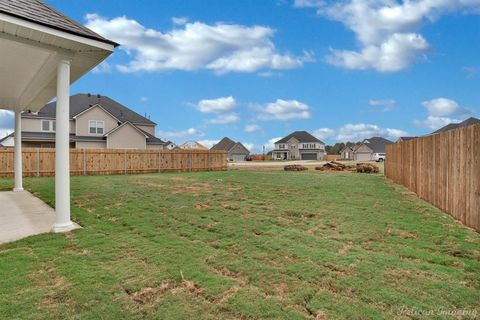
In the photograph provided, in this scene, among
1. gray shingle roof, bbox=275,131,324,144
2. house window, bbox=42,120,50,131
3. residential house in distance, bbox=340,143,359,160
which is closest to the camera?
house window, bbox=42,120,50,131

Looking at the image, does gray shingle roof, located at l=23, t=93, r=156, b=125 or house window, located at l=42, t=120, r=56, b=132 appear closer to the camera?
house window, located at l=42, t=120, r=56, b=132

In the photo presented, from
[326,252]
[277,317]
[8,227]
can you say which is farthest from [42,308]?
[8,227]

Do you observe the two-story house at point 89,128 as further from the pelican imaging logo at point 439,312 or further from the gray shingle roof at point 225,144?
the gray shingle roof at point 225,144

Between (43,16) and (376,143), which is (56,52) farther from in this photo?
(376,143)

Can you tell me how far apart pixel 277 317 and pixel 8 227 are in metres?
5.84

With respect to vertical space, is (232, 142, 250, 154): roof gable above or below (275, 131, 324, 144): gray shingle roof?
below

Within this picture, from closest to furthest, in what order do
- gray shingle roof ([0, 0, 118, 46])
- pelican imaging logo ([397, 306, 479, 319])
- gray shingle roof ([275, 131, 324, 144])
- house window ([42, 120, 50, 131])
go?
pelican imaging logo ([397, 306, 479, 319]) < gray shingle roof ([0, 0, 118, 46]) < house window ([42, 120, 50, 131]) < gray shingle roof ([275, 131, 324, 144])

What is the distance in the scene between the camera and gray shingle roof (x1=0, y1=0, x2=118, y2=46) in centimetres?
505

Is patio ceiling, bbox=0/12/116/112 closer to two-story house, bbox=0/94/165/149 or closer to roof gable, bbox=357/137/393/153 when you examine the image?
two-story house, bbox=0/94/165/149

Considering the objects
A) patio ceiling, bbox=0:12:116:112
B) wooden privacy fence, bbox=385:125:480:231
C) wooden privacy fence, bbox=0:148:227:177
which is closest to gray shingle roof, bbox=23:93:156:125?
wooden privacy fence, bbox=0:148:227:177

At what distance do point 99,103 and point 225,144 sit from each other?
49.1 metres

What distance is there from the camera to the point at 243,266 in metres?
3.97

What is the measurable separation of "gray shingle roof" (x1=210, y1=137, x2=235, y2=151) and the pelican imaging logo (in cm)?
7382

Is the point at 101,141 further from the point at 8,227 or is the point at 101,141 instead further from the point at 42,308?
the point at 42,308
